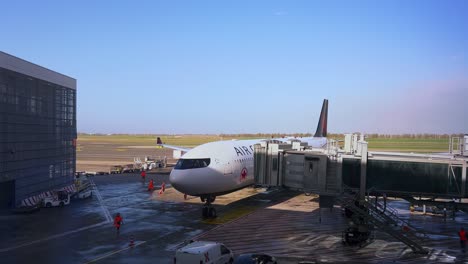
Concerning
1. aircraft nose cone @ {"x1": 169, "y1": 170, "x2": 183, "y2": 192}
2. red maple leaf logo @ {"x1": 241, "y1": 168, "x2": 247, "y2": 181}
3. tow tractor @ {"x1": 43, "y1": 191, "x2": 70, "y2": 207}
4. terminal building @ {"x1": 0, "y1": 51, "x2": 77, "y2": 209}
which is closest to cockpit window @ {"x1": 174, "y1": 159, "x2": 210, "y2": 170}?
aircraft nose cone @ {"x1": 169, "y1": 170, "x2": 183, "y2": 192}

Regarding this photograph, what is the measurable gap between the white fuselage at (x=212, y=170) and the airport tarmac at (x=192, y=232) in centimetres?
263

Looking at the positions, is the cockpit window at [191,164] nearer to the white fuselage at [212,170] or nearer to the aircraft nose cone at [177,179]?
the white fuselage at [212,170]

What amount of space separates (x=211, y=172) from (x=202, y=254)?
13633 mm

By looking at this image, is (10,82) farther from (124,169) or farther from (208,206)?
(124,169)

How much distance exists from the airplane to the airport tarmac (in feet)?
7.61

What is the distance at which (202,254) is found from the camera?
62.4 feet

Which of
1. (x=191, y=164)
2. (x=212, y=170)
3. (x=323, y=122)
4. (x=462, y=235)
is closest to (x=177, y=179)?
(x=191, y=164)

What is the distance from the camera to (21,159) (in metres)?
38.1

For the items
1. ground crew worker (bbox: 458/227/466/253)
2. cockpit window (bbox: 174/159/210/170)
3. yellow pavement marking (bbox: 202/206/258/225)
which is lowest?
yellow pavement marking (bbox: 202/206/258/225)

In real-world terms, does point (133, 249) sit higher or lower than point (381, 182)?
lower

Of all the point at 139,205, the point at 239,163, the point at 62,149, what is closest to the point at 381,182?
the point at 239,163

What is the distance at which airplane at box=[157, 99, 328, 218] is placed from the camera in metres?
31.5

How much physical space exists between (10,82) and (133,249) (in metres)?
22.6

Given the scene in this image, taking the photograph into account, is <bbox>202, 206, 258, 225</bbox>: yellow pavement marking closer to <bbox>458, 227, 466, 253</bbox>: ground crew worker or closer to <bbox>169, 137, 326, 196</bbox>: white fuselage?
<bbox>169, 137, 326, 196</bbox>: white fuselage
